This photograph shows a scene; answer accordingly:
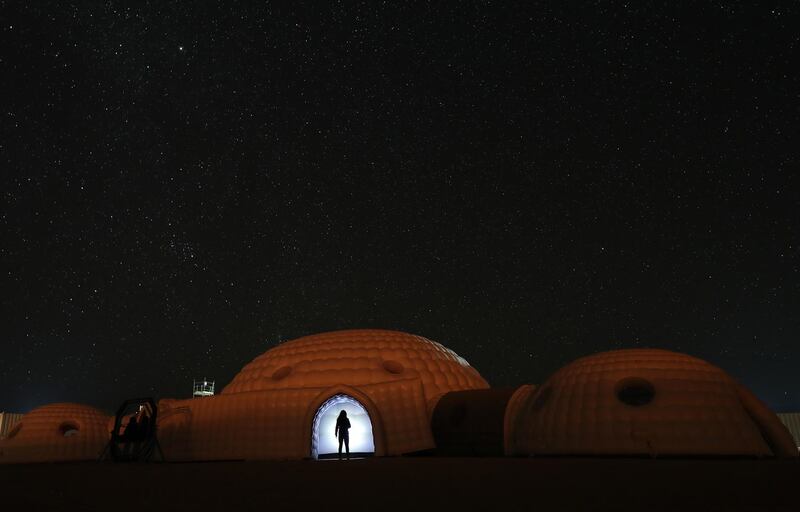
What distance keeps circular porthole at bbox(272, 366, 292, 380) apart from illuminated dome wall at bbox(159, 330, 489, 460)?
0.17 ft

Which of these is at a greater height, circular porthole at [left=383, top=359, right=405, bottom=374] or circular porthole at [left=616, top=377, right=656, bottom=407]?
circular porthole at [left=383, top=359, right=405, bottom=374]

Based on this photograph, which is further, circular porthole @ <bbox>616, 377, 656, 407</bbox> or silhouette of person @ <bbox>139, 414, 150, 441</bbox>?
silhouette of person @ <bbox>139, 414, 150, 441</bbox>

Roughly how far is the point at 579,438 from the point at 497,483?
11.0 metres

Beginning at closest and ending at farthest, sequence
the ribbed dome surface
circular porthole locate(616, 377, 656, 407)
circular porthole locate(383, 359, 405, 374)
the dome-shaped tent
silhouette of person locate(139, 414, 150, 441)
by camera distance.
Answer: the dome-shaped tent → circular porthole locate(616, 377, 656, 407) → silhouette of person locate(139, 414, 150, 441) → the ribbed dome surface → circular porthole locate(383, 359, 405, 374)

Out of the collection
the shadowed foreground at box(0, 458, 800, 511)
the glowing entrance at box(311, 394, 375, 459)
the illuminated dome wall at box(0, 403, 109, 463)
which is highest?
the illuminated dome wall at box(0, 403, 109, 463)

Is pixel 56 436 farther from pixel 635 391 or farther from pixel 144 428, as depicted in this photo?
pixel 635 391

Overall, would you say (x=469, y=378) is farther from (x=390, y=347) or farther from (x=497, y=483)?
(x=497, y=483)

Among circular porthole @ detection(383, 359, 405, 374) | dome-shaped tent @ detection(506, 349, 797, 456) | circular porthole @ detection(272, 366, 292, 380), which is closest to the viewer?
dome-shaped tent @ detection(506, 349, 797, 456)

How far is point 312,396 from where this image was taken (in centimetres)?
2434

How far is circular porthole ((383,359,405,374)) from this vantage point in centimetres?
2703

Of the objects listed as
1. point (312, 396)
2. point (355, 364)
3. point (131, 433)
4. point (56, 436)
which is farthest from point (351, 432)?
point (56, 436)

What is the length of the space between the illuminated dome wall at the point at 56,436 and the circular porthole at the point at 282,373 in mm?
16909

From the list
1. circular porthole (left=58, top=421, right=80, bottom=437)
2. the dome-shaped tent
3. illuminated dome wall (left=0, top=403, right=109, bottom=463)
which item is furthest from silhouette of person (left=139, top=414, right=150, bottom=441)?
circular porthole (left=58, top=421, right=80, bottom=437)

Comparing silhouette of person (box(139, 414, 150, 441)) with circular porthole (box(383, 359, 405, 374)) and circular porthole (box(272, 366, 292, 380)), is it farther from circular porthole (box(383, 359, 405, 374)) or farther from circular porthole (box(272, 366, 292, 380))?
circular porthole (box(383, 359, 405, 374))
